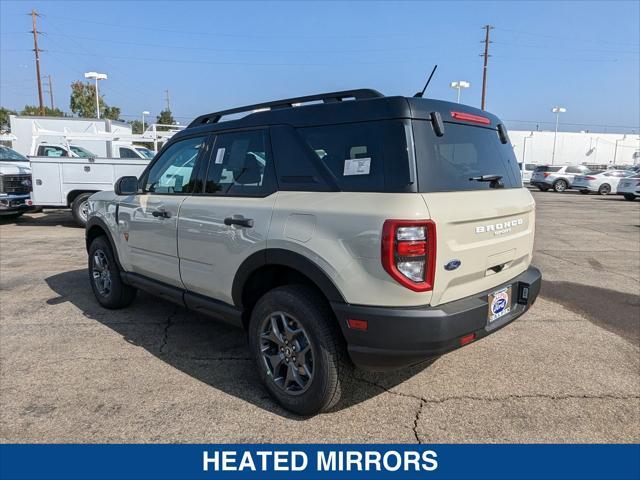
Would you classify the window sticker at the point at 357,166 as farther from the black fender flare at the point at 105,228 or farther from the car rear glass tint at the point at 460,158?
the black fender flare at the point at 105,228

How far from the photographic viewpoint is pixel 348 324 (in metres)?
2.58

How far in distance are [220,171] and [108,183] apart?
26.6 feet

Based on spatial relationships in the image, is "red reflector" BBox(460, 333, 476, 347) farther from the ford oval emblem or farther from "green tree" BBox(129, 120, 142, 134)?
"green tree" BBox(129, 120, 142, 134)

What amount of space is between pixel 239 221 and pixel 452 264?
1.46 m

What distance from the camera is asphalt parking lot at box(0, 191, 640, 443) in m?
2.84

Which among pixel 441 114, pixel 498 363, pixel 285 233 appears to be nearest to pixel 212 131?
pixel 285 233

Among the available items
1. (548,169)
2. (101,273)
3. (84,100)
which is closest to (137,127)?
(84,100)

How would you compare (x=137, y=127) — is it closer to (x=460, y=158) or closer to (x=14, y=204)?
(x=14, y=204)

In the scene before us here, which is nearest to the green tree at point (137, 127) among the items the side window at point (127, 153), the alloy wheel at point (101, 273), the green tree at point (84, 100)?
the green tree at point (84, 100)

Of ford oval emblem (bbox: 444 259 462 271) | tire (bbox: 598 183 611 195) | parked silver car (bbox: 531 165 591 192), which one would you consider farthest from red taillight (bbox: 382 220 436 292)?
parked silver car (bbox: 531 165 591 192)

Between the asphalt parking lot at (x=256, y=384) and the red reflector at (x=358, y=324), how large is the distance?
750 millimetres

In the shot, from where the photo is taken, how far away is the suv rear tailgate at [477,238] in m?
2.49

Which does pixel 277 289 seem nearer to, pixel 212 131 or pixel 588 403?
pixel 212 131

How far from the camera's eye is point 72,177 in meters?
10.3
